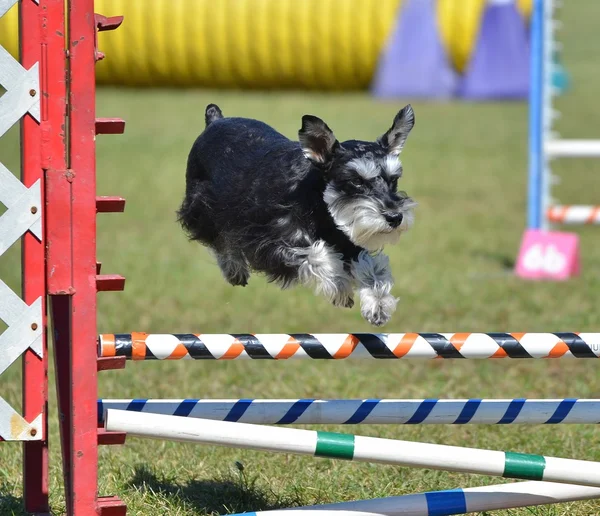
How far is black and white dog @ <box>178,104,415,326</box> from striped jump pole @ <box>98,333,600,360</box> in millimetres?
274

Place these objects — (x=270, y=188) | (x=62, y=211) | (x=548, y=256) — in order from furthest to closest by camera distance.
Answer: (x=548, y=256) → (x=270, y=188) → (x=62, y=211)

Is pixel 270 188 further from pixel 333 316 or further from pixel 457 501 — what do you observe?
pixel 333 316

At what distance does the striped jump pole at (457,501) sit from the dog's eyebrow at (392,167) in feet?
3.42

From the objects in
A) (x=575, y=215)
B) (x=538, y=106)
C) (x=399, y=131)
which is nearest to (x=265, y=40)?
(x=538, y=106)

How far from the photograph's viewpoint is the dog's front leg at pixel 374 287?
3.28 metres

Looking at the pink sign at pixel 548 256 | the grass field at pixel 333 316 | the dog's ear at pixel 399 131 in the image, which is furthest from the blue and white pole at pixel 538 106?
the dog's ear at pixel 399 131

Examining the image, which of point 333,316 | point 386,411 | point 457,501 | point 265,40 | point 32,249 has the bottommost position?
point 333,316

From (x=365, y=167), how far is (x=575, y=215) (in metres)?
4.45

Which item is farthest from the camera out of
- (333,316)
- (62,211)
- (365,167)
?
(333,316)

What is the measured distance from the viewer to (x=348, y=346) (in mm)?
3004

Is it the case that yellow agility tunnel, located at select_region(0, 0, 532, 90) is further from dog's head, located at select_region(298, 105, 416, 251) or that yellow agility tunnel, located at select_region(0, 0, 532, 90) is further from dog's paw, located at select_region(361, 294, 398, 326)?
dog's paw, located at select_region(361, 294, 398, 326)

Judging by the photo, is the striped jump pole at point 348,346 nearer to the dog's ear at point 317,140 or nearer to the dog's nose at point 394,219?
the dog's nose at point 394,219

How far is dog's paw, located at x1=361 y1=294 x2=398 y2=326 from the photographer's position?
10.7 feet

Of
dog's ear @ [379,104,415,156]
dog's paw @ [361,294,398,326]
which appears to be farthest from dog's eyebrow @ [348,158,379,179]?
dog's paw @ [361,294,398,326]
